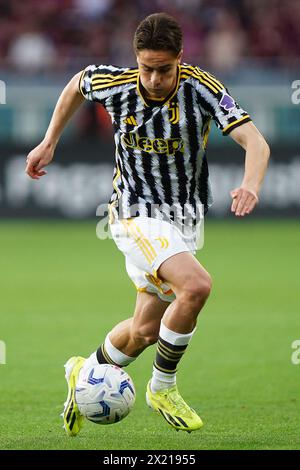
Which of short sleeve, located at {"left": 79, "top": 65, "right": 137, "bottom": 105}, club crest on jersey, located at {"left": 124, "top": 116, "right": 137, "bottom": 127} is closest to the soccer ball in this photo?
club crest on jersey, located at {"left": 124, "top": 116, "right": 137, "bottom": 127}

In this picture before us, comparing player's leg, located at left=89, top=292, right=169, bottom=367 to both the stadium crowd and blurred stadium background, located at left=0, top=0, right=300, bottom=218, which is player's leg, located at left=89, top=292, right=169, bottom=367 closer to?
blurred stadium background, located at left=0, top=0, right=300, bottom=218

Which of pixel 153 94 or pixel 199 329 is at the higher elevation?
pixel 153 94

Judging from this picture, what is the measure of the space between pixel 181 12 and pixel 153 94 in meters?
15.6

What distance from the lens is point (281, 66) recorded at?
18875 millimetres

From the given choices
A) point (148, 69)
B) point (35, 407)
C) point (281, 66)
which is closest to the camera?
point (148, 69)

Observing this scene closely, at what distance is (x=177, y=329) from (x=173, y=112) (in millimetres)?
1229

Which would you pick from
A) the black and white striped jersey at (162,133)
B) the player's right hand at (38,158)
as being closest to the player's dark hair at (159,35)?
the black and white striped jersey at (162,133)

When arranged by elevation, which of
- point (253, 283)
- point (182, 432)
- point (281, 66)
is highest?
point (281, 66)

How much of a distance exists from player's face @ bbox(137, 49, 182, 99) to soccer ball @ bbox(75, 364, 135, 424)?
1.61m

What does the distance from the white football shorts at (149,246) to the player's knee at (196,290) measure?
234 millimetres

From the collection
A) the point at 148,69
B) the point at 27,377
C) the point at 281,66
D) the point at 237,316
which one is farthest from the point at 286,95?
the point at 148,69

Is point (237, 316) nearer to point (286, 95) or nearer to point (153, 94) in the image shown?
point (153, 94)

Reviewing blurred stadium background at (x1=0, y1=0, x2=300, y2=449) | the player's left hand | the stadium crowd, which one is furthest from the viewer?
the stadium crowd

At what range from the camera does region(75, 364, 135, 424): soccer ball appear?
5707 mm
